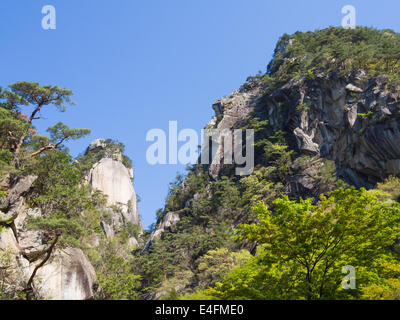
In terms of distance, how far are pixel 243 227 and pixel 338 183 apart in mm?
19299

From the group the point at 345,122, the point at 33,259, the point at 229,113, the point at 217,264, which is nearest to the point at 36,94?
the point at 33,259

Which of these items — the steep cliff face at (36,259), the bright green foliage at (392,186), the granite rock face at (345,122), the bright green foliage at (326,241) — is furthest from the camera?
the granite rock face at (345,122)

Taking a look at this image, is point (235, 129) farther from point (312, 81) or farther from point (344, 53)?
point (344, 53)

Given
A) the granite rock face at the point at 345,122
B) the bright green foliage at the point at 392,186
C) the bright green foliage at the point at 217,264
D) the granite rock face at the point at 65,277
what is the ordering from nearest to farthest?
the granite rock face at the point at 65,277, the bright green foliage at the point at 392,186, the bright green foliage at the point at 217,264, the granite rock face at the point at 345,122

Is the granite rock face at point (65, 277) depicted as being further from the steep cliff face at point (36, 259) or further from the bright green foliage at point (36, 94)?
the bright green foliage at point (36, 94)

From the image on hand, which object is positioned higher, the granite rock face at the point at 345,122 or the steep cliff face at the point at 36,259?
the granite rock face at the point at 345,122

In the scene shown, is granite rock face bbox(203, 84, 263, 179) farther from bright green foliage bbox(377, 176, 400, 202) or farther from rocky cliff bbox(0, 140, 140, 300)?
rocky cliff bbox(0, 140, 140, 300)

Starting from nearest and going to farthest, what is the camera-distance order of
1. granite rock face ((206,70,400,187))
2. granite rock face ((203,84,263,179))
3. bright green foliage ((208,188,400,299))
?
bright green foliage ((208,188,400,299)), granite rock face ((206,70,400,187)), granite rock face ((203,84,263,179))

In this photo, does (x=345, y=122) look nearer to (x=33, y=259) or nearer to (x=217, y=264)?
(x=217, y=264)

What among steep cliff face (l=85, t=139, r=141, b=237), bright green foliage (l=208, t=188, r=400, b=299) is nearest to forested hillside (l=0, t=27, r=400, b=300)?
bright green foliage (l=208, t=188, r=400, b=299)

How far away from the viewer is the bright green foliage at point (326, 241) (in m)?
7.52

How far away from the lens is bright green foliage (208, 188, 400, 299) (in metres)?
7.52

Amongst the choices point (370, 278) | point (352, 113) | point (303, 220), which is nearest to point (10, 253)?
point (303, 220)

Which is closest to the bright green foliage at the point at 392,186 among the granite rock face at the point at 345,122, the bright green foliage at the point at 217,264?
the granite rock face at the point at 345,122
